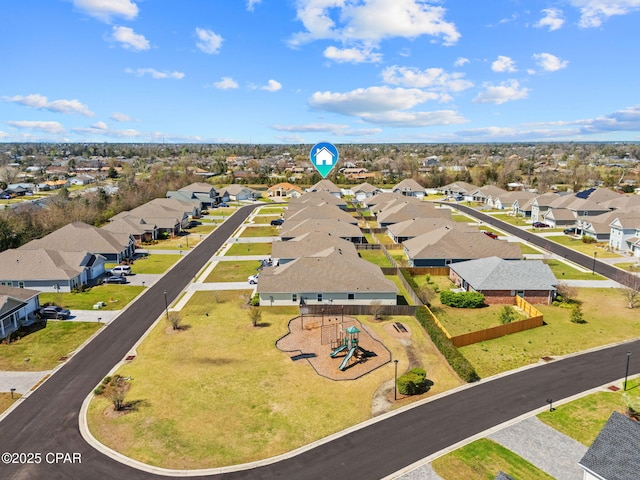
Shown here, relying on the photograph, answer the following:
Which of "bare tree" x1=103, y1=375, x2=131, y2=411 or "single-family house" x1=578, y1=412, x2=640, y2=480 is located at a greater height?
"single-family house" x1=578, y1=412, x2=640, y2=480

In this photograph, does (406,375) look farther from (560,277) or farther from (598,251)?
(598,251)

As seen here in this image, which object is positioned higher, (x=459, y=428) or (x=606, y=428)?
(x=606, y=428)

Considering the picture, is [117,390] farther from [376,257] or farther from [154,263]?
[376,257]

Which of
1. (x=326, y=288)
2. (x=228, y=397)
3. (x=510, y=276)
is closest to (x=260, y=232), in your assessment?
(x=326, y=288)

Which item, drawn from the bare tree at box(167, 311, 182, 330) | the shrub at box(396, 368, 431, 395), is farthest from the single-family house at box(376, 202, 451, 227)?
the shrub at box(396, 368, 431, 395)

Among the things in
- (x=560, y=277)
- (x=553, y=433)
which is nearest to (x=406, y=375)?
(x=553, y=433)

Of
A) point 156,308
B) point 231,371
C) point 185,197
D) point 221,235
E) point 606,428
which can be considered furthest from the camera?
point 185,197

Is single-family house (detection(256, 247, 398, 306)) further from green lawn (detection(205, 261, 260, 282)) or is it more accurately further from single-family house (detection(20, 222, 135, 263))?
single-family house (detection(20, 222, 135, 263))

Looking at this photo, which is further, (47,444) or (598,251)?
(598,251)

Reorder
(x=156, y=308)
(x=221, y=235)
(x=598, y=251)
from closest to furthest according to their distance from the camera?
(x=156, y=308) < (x=598, y=251) < (x=221, y=235)
